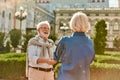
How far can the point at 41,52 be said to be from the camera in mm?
4199

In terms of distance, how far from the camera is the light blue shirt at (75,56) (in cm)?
294

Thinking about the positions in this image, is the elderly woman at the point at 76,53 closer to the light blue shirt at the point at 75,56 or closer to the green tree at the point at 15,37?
the light blue shirt at the point at 75,56

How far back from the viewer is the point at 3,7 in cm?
4725

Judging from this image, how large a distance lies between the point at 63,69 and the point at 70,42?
253 millimetres

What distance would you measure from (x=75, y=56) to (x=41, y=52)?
4.22 ft

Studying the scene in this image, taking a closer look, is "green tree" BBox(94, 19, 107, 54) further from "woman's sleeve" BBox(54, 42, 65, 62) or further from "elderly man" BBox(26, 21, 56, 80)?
"woman's sleeve" BBox(54, 42, 65, 62)

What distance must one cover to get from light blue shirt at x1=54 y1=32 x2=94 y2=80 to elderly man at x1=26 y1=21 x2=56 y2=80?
1190 millimetres

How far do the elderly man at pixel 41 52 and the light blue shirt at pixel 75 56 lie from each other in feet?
3.90

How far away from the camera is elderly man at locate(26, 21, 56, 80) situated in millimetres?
4188

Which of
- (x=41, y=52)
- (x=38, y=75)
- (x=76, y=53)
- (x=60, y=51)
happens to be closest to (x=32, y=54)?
(x=41, y=52)

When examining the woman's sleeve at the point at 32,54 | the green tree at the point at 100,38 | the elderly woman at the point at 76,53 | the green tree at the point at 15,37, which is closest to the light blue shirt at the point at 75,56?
the elderly woman at the point at 76,53

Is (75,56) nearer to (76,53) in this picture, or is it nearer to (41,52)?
(76,53)

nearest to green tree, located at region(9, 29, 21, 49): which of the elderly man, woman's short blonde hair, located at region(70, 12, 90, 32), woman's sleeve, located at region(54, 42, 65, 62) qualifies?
the elderly man

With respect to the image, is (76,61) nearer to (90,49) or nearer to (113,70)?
(90,49)
